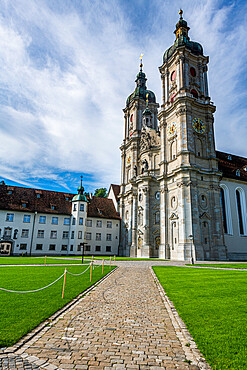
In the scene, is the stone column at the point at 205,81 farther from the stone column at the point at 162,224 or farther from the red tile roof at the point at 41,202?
the red tile roof at the point at 41,202

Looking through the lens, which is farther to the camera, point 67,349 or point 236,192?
point 236,192

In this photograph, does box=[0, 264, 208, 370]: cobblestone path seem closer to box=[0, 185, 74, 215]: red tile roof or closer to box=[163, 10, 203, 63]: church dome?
box=[0, 185, 74, 215]: red tile roof

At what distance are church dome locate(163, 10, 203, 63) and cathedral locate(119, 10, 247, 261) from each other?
0.06ft

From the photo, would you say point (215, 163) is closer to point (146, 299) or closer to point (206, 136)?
point (206, 136)

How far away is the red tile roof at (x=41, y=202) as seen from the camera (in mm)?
46562

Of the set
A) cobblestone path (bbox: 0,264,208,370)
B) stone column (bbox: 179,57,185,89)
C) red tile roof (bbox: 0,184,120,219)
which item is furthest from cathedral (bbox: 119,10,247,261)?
cobblestone path (bbox: 0,264,208,370)

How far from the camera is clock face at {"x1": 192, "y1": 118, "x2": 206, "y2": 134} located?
42812mm

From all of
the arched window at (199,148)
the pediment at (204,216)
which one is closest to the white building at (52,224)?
the pediment at (204,216)

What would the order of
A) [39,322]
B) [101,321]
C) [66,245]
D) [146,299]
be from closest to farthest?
[39,322] < [101,321] < [146,299] < [66,245]

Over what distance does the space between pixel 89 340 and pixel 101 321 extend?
1.40m

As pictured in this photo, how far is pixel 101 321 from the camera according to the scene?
6.62 metres

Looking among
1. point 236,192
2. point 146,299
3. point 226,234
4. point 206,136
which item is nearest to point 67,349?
point 146,299

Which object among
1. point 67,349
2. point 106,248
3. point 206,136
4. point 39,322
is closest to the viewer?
point 67,349

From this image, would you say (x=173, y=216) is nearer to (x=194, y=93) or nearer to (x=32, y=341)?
(x=194, y=93)
